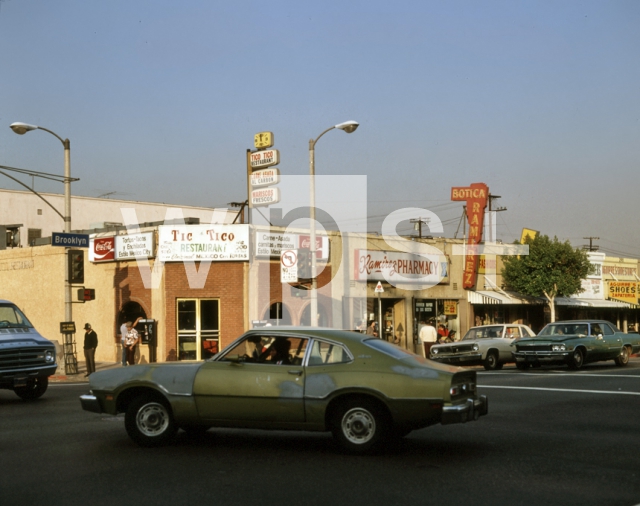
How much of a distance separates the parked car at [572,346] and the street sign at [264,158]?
13.2 m

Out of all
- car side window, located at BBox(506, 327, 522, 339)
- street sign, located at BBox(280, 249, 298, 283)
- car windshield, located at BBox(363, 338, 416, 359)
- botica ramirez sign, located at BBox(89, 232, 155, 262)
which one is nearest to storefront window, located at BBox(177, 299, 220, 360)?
botica ramirez sign, located at BBox(89, 232, 155, 262)

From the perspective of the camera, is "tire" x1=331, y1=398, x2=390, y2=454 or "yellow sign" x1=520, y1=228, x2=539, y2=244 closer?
"tire" x1=331, y1=398, x2=390, y2=454

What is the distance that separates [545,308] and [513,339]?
18.2m

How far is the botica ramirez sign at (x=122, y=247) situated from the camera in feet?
105

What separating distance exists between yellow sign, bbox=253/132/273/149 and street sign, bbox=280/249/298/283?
6141 millimetres

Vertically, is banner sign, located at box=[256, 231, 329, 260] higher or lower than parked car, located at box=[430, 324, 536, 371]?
higher

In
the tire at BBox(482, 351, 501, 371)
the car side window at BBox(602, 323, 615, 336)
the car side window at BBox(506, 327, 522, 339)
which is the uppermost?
the car side window at BBox(602, 323, 615, 336)

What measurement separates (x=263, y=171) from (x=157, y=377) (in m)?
24.3

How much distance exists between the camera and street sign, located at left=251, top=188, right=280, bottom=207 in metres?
32.9

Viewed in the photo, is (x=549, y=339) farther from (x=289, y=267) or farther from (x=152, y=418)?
(x=152, y=418)

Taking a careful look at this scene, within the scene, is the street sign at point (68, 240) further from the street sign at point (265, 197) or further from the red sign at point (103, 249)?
the street sign at point (265, 197)

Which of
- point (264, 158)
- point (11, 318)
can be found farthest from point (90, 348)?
point (264, 158)

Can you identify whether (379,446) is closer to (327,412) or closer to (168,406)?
(327,412)

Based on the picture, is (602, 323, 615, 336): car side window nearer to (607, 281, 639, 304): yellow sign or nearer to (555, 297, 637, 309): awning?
(555, 297, 637, 309): awning
